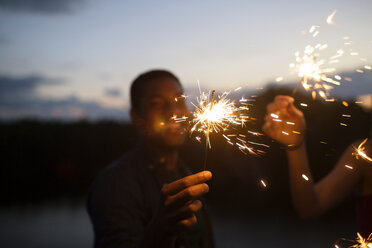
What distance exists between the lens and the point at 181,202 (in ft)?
6.68

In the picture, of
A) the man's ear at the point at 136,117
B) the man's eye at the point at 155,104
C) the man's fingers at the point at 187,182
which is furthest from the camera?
the man's ear at the point at 136,117

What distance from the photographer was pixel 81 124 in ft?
58.6

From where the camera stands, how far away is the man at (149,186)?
7.21 ft

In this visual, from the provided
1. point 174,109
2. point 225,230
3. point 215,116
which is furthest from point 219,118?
point 225,230

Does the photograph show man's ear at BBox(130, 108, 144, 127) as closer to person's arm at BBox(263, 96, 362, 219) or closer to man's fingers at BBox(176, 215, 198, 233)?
person's arm at BBox(263, 96, 362, 219)

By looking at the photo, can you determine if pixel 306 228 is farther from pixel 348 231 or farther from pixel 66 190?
pixel 66 190

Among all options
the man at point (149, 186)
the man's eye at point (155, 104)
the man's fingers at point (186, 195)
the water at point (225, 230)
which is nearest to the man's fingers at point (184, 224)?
the man at point (149, 186)

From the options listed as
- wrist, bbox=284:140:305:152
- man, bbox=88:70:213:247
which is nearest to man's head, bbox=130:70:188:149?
man, bbox=88:70:213:247

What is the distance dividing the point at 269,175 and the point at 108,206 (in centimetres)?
945

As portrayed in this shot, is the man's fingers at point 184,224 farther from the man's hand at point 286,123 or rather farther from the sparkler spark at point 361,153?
the sparkler spark at point 361,153

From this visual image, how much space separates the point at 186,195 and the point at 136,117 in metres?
1.78

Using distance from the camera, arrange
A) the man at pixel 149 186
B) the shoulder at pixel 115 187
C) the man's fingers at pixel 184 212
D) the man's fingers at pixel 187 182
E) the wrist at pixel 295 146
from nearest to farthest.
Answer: the man's fingers at pixel 187 182 < the man's fingers at pixel 184 212 < the man at pixel 149 186 < the shoulder at pixel 115 187 < the wrist at pixel 295 146

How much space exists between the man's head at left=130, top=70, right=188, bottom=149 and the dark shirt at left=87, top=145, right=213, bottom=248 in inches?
8.0

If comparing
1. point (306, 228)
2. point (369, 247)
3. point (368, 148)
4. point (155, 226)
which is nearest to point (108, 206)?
point (155, 226)
